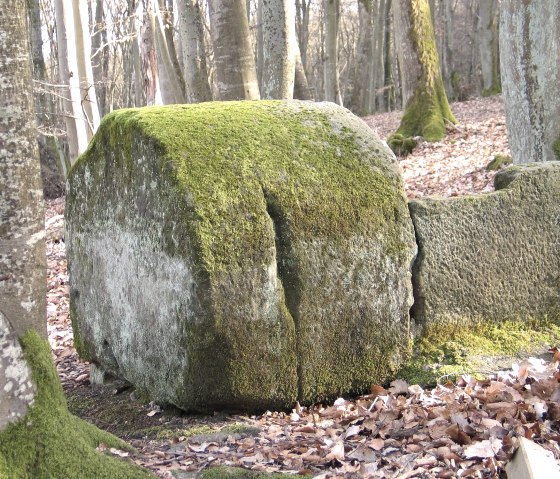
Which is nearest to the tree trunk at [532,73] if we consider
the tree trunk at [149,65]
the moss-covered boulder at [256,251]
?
the moss-covered boulder at [256,251]

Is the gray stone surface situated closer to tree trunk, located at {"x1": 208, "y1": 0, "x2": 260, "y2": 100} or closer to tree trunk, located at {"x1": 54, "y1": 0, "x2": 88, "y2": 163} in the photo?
tree trunk, located at {"x1": 208, "y1": 0, "x2": 260, "y2": 100}

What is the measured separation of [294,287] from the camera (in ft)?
12.4

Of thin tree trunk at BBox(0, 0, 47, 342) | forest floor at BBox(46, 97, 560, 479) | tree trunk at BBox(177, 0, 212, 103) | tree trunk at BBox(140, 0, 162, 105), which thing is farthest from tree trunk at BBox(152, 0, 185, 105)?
thin tree trunk at BBox(0, 0, 47, 342)

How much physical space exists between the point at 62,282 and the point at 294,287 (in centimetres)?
514

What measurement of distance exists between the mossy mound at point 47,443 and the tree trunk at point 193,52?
7.14m

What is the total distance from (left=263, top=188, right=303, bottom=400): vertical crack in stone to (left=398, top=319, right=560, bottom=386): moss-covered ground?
2.91 feet

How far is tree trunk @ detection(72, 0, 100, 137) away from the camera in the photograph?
9953 mm

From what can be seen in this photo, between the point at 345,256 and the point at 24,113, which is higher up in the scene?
the point at 24,113

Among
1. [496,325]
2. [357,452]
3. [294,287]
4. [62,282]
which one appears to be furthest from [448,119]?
[357,452]

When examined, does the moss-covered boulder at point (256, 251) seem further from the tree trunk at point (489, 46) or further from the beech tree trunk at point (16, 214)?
the tree trunk at point (489, 46)

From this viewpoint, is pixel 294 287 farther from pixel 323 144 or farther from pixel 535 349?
pixel 535 349

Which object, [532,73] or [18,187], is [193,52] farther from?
[18,187]

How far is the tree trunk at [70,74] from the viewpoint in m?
Answer: 9.77

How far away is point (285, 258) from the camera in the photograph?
148 inches
